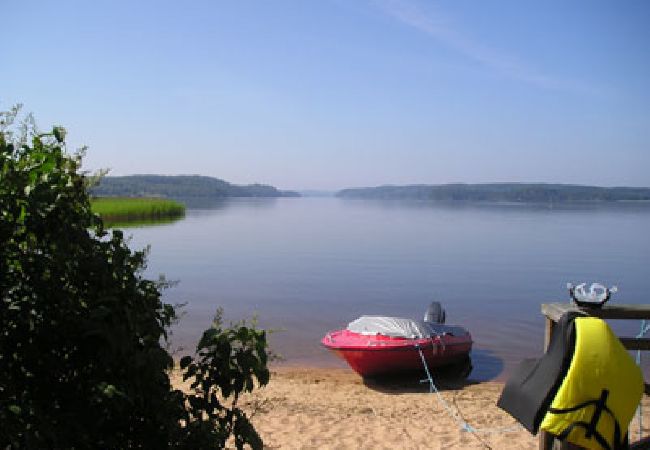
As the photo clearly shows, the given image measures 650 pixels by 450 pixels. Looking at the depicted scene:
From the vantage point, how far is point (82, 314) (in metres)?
2.13

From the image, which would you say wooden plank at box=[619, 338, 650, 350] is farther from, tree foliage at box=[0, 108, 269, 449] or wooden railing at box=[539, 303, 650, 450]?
tree foliage at box=[0, 108, 269, 449]

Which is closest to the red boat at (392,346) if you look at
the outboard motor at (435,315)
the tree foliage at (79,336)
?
the outboard motor at (435,315)

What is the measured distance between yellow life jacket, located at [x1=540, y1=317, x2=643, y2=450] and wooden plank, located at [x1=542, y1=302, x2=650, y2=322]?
65 centimetres

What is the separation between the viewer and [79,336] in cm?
209

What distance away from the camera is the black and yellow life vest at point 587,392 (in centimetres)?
320

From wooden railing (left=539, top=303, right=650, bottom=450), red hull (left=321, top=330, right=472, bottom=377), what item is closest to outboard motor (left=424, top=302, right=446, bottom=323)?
red hull (left=321, top=330, right=472, bottom=377)

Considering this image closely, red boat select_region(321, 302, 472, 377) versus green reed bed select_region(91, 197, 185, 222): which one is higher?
green reed bed select_region(91, 197, 185, 222)

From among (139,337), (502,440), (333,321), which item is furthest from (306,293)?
(139,337)

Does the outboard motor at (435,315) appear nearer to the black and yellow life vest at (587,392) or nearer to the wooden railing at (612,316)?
the wooden railing at (612,316)

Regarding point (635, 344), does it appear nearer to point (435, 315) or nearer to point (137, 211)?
point (435, 315)

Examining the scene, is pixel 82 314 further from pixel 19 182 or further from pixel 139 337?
pixel 19 182

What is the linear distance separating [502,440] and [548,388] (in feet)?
13.8

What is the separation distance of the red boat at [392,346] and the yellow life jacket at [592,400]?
7.18 meters

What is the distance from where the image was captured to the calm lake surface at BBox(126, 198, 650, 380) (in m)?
16.0
